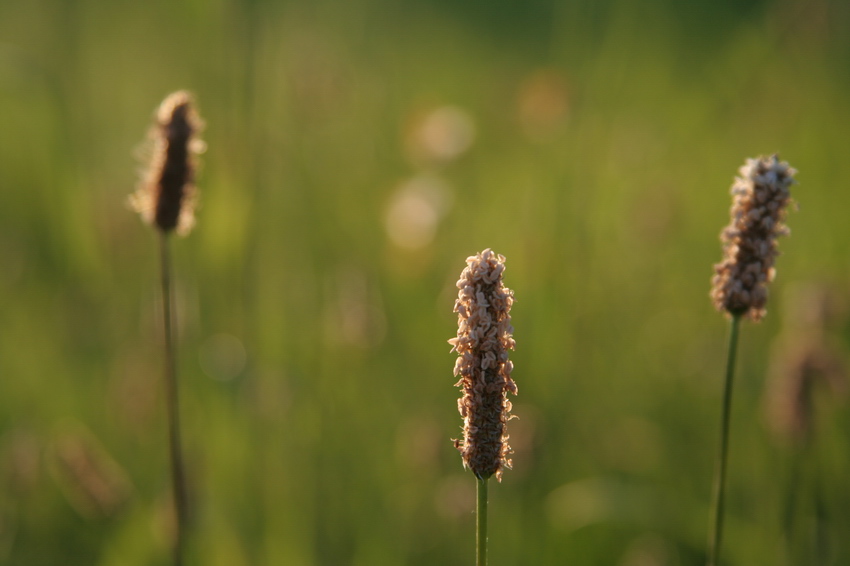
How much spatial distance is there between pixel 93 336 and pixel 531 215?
2658 millimetres

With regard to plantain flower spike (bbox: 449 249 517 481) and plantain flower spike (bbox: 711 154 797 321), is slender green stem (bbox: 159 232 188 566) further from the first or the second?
plantain flower spike (bbox: 711 154 797 321)

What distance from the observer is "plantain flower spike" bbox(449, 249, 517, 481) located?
4.96 ft

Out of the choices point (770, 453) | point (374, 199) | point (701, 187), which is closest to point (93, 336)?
point (374, 199)

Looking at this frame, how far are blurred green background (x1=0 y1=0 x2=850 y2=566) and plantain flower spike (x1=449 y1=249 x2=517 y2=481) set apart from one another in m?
1.23

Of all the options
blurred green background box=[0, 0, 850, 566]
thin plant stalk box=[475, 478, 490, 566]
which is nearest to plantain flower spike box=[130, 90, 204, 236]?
blurred green background box=[0, 0, 850, 566]

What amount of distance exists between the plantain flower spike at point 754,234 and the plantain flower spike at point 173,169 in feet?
4.00

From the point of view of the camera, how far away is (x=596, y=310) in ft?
16.9

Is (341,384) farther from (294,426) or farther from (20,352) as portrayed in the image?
(20,352)

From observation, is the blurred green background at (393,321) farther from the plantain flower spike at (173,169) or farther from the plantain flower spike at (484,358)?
the plantain flower spike at (484,358)

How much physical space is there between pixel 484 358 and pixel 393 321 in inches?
149

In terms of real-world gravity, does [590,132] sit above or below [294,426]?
above

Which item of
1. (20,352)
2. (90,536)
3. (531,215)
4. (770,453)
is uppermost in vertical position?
(531,215)

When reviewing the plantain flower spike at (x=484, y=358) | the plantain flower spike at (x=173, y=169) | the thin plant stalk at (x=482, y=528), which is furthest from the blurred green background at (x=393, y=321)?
the thin plant stalk at (x=482, y=528)

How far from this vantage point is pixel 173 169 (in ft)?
7.01
